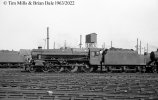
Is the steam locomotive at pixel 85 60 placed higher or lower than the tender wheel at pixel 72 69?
higher

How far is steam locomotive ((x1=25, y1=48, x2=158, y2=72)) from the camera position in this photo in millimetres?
22688

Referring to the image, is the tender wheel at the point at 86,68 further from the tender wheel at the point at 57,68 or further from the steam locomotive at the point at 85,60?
the tender wheel at the point at 57,68

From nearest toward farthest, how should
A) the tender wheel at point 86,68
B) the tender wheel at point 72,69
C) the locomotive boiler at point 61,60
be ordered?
the locomotive boiler at point 61,60, the tender wheel at point 72,69, the tender wheel at point 86,68

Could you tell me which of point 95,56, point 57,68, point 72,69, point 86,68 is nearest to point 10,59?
point 57,68

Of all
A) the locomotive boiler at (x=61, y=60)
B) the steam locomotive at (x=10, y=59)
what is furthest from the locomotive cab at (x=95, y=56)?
the steam locomotive at (x=10, y=59)

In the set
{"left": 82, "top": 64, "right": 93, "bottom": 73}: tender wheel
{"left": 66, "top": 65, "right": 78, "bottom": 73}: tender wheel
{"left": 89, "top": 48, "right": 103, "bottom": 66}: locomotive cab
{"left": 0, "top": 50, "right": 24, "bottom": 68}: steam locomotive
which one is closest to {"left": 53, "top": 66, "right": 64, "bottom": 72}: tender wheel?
{"left": 66, "top": 65, "right": 78, "bottom": 73}: tender wheel

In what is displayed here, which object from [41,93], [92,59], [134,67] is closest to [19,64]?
[92,59]

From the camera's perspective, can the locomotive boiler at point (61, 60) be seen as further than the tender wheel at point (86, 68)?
No

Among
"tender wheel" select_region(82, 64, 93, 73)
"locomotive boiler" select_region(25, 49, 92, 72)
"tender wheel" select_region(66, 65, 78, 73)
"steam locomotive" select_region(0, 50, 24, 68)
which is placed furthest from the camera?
A: "steam locomotive" select_region(0, 50, 24, 68)

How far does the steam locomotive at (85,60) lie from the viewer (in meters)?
22.7

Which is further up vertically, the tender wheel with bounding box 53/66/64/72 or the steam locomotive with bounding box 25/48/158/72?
the steam locomotive with bounding box 25/48/158/72

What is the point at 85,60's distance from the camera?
22.8 meters

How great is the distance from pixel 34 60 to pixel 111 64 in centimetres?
763

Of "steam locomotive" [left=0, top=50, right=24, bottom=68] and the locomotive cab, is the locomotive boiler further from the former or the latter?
"steam locomotive" [left=0, top=50, right=24, bottom=68]
